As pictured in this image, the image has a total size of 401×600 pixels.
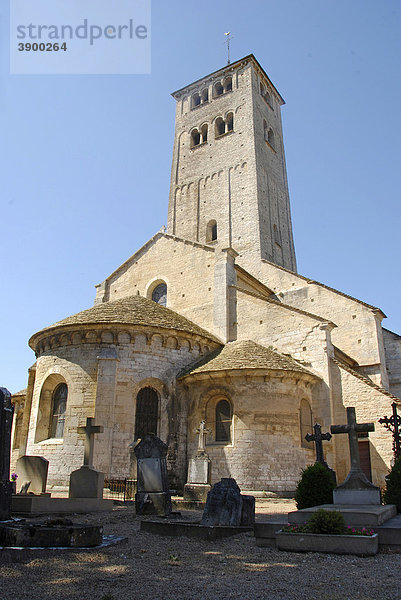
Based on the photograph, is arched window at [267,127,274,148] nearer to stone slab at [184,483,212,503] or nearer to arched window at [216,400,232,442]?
arched window at [216,400,232,442]

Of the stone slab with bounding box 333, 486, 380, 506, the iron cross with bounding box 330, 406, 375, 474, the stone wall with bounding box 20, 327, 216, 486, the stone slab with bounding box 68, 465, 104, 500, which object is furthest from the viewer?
the stone wall with bounding box 20, 327, 216, 486

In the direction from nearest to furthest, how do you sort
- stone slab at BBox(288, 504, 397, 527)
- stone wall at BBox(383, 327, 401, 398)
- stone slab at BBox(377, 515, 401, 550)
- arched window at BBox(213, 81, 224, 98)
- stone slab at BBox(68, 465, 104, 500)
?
1. stone slab at BBox(377, 515, 401, 550)
2. stone slab at BBox(288, 504, 397, 527)
3. stone slab at BBox(68, 465, 104, 500)
4. stone wall at BBox(383, 327, 401, 398)
5. arched window at BBox(213, 81, 224, 98)

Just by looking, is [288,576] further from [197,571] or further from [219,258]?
[219,258]

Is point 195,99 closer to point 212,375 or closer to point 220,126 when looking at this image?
point 220,126

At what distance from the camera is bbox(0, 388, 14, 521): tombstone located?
6459mm

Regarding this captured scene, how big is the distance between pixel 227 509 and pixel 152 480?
10.2 ft

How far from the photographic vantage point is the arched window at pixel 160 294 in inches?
920

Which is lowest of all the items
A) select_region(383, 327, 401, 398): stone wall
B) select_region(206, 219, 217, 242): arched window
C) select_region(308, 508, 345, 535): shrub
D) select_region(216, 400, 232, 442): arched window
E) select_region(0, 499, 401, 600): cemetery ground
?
select_region(0, 499, 401, 600): cemetery ground

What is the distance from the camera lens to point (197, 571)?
17.6ft

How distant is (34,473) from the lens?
39.6ft

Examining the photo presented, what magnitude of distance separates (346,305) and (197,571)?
719 inches

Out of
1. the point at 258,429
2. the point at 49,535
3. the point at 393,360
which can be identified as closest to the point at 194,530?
the point at 49,535

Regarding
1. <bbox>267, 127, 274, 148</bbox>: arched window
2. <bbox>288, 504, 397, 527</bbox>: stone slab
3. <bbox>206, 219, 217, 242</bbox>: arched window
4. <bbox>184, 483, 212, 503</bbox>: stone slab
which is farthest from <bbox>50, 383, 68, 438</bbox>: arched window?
<bbox>267, 127, 274, 148</bbox>: arched window

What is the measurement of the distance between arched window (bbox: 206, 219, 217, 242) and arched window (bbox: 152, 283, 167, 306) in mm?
7970
